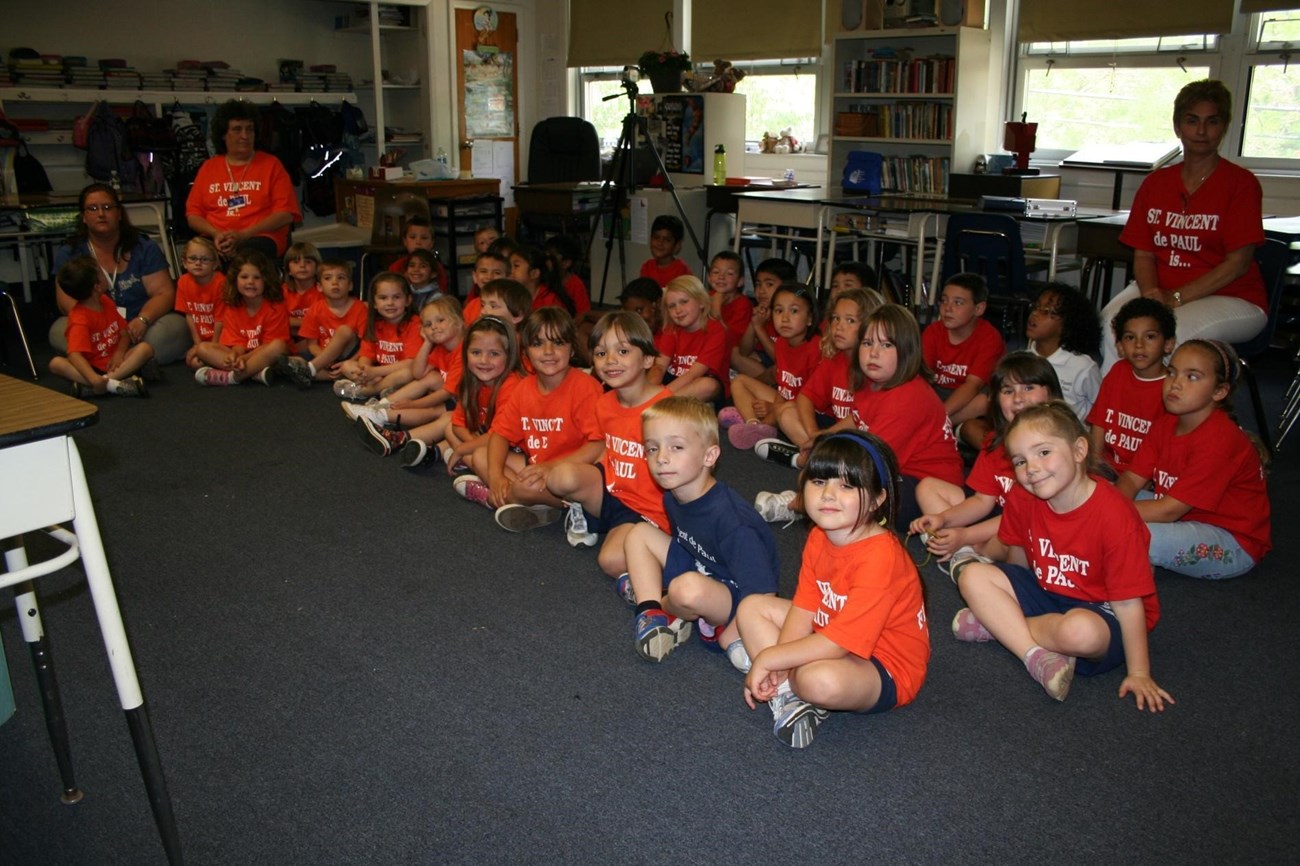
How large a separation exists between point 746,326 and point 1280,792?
10.4 ft

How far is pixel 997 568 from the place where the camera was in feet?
7.75

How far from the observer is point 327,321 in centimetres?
498

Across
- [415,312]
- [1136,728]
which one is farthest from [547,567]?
[415,312]

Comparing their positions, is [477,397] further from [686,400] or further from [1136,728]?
[1136,728]

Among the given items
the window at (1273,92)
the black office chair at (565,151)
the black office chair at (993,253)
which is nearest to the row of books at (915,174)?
the window at (1273,92)

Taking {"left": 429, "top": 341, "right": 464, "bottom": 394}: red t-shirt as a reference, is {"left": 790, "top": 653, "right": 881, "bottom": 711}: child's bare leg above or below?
below

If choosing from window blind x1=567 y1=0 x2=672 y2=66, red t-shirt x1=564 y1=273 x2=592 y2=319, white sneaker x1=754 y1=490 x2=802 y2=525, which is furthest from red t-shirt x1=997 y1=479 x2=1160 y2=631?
window blind x1=567 y1=0 x2=672 y2=66

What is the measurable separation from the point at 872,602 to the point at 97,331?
4168 mm

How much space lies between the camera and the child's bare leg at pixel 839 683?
195cm

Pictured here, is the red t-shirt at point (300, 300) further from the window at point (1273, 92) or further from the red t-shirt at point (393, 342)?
the window at point (1273, 92)

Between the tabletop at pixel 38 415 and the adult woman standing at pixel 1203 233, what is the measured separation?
347 cm

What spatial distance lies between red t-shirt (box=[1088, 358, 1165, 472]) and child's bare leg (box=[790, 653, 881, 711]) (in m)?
1.37

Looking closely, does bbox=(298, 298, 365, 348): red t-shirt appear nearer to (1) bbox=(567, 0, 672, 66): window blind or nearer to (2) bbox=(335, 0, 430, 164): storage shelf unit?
(2) bbox=(335, 0, 430, 164): storage shelf unit

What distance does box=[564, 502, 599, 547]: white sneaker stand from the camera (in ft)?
9.81
